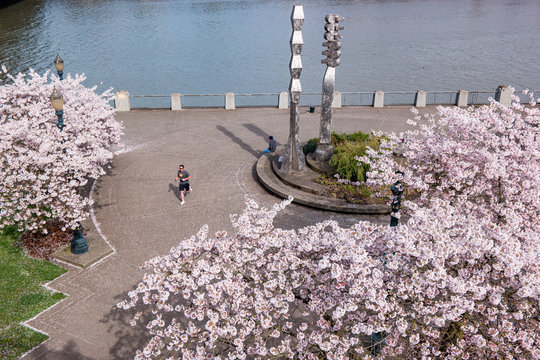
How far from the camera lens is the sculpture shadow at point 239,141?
24422 millimetres

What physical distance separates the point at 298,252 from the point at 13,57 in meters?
57.9

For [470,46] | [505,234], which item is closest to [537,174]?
[505,234]

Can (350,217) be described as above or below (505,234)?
below

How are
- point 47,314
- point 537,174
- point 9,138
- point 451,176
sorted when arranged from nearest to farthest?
1. point 537,174
2. point 451,176
3. point 47,314
4. point 9,138

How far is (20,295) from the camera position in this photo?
13859 mm

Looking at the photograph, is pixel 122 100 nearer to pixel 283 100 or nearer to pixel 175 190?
pixel 283 100

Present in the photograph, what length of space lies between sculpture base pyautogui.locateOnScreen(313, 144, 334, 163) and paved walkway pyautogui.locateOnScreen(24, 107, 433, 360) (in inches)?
124

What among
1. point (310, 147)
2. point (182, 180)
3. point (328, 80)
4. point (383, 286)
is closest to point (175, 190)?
point (182, 180)

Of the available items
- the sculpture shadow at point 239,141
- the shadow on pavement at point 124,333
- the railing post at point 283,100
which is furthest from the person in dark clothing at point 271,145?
the shadow on pavement at point 124,333

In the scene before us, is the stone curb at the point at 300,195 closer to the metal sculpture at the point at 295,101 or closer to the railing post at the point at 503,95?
the metal sculpture at the point at 295,101

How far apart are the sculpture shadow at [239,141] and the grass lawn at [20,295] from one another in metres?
11.9

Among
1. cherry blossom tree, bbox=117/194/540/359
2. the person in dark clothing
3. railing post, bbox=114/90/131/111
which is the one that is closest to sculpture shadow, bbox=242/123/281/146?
the person in dark clothing

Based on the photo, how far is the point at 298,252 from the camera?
9406 mm

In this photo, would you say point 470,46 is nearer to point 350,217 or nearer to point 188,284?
point 350,217
